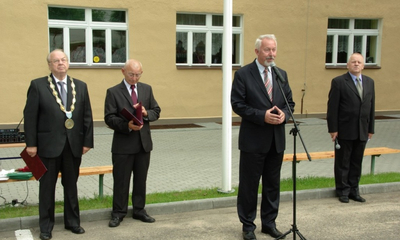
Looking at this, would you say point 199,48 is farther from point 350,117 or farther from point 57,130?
point 57,130

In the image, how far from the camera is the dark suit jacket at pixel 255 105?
5.03 metres

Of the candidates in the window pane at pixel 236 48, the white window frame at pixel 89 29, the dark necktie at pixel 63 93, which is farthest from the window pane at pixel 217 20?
the dark necktie at pixel 63 93

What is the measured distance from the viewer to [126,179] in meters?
5.71

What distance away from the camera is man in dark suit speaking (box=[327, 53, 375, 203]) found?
6605 millimetres

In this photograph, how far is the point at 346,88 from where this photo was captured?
6.60m

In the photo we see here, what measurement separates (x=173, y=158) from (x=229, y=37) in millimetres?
3982

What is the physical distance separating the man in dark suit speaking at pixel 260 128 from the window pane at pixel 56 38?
9.88 meters

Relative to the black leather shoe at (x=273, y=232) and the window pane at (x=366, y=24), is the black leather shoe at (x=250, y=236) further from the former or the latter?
the window pane at (x=366, y=24)

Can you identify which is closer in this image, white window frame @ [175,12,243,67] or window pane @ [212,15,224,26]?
white window frame @ [175,12,243,67]

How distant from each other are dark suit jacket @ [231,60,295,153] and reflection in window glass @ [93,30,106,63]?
9.91 metres

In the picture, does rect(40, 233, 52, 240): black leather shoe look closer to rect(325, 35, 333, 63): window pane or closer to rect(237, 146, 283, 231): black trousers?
rect(237, 146, 283, 231): black trousers

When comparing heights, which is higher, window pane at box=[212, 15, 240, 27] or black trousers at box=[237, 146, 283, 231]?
window pane at box=[212, 15, 240, 27]

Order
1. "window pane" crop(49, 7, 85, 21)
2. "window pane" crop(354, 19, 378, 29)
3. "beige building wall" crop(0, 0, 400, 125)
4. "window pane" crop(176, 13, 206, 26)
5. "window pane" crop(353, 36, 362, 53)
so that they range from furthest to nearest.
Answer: "window pane" crop(353, 36, 362, 53)
"window pane" crop(354, 19, 378, 29)
"window pane" crop(176, 13, 206, 26)
"window pane" crop(49, 7, 85, 21)
"beige building wall" crop(0, 0, 400, 125)

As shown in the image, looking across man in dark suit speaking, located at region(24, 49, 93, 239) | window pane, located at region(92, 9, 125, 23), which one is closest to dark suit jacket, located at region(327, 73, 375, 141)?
man in dark suit speaking, located at region(24, 49, 93, 239)
